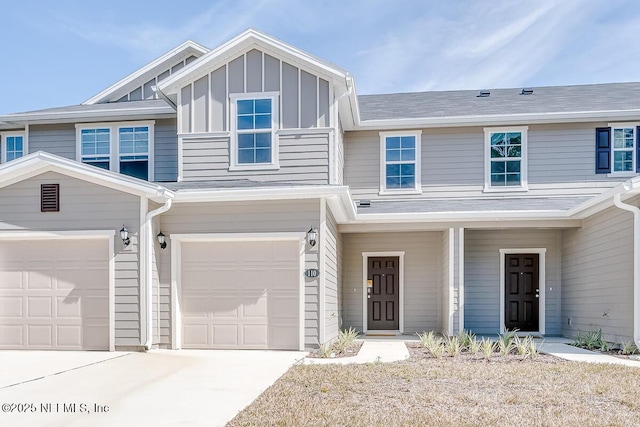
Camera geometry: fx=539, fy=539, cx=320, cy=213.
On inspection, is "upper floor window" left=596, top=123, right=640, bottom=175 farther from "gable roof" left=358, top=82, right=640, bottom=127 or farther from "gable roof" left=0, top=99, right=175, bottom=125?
"gable roof" left=0, top=99, right=175, bottom=125

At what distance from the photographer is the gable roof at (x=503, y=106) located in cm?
1176

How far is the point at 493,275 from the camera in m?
12.2

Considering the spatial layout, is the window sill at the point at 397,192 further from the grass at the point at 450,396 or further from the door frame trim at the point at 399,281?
the grass at the point at 450,396

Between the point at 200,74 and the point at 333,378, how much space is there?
6.31m

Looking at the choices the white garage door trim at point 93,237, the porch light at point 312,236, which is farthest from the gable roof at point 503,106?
the white garage door trim at point 93,237

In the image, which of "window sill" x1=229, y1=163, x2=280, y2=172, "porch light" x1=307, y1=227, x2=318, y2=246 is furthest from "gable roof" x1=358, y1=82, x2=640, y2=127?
"porch light" x1=307, y1=227, x2=318, y2=246

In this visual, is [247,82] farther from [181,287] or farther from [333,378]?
[333,378]

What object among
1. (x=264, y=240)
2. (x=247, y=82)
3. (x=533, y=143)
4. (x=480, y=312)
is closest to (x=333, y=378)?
(x=264, y=240)

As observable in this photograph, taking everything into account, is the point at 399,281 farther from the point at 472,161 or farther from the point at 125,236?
the point at 125,236

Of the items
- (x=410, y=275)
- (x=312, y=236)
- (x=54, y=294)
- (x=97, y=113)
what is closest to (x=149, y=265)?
(x=54, y=294)

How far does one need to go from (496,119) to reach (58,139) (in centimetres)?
977

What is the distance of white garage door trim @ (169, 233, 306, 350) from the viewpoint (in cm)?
890

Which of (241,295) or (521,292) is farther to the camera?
(521,292)

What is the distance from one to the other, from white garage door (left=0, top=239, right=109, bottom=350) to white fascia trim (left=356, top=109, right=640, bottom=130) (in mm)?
6286
